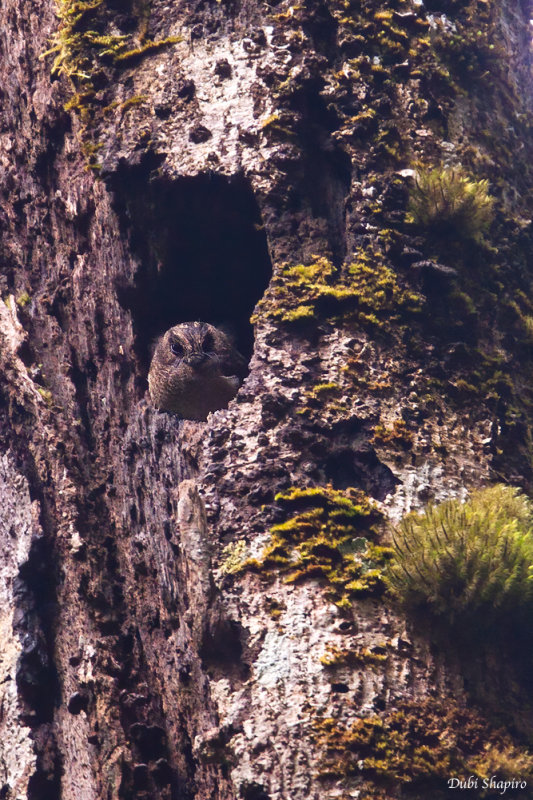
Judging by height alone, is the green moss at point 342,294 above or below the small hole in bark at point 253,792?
above

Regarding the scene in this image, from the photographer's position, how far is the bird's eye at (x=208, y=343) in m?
4.83

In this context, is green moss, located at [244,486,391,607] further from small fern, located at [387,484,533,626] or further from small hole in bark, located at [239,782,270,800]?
small hole in bark, located at [239,782,270,800]

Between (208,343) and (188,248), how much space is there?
1.86 ft

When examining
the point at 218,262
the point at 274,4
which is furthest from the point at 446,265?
the point at 274,4

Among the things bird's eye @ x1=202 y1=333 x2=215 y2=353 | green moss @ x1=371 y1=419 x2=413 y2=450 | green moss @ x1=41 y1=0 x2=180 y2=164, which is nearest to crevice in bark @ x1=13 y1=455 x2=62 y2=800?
bird's eye @ x1=202 y1=333 x2=215 y2=353

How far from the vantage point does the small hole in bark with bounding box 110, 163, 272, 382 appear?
4289mm

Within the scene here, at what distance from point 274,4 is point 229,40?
336mm

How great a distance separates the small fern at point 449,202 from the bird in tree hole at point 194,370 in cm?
140

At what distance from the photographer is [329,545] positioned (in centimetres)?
341

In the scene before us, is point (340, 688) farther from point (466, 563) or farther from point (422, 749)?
point (466, 563)

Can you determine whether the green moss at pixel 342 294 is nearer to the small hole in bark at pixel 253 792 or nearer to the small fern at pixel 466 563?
the small fern at pixel 466 563

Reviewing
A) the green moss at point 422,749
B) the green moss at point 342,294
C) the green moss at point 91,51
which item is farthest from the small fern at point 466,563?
the green moss at point 91,51

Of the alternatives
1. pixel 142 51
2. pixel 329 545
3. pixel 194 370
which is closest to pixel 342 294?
pixel 194 370

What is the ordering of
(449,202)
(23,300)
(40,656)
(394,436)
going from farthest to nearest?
1. (23,300)
2. (449,202)
3. (40,656)
4. (394,436)
